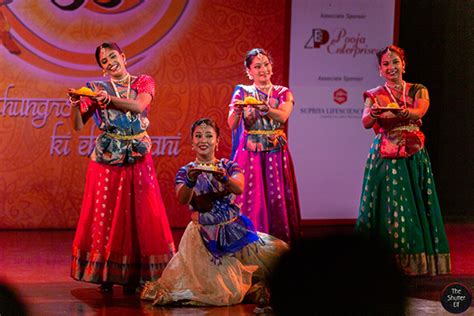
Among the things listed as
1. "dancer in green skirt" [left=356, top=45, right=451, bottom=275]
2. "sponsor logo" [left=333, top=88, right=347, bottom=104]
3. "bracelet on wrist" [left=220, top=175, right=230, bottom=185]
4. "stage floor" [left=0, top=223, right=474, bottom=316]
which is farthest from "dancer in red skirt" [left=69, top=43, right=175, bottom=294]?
"sponsor logo" [left=333, top=88, right=347, bottom=104]

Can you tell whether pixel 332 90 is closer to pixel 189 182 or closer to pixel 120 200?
pixel 120 200

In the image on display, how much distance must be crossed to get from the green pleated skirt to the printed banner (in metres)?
1.84

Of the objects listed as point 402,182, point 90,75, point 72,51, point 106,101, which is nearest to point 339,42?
point 90,75

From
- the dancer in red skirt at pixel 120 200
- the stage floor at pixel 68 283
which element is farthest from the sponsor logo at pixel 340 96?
the dancer in red skirt at pixel 120 200

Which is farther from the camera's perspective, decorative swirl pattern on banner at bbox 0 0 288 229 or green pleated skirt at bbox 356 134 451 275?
decorative swirl pattern on banner at bbox 0 0 288 229

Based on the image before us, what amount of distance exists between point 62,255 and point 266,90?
1759 mm

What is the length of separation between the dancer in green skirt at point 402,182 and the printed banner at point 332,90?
1813mm

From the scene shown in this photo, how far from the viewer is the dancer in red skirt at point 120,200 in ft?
15.3

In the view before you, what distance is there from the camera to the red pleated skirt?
468 centimetres

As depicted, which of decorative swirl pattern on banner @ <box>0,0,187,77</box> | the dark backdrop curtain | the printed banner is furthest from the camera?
the dark backdrop curtain

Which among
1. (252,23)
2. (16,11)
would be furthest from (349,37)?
(16,11)

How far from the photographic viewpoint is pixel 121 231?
185 inches

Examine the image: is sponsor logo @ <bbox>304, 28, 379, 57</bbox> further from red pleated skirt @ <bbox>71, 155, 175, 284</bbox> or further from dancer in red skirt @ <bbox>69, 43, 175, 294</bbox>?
red pleated skirt @ <bbox>71, 155, 175, 284</bbox>

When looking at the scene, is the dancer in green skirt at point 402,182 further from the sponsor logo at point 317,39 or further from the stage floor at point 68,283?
the sponsor logo at point 317,39
